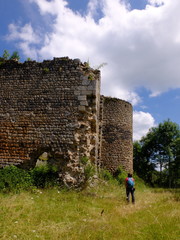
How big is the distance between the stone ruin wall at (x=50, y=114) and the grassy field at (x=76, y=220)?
1585 mm

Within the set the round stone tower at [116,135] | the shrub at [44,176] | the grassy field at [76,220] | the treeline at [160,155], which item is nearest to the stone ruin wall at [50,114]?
the shrub at [44,176]

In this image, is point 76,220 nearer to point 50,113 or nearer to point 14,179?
point 14,179

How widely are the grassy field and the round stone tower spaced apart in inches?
368

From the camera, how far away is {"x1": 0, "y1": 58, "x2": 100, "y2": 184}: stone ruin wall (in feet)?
26.6

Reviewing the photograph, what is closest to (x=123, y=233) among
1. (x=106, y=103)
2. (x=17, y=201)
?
(x=17, y=201)

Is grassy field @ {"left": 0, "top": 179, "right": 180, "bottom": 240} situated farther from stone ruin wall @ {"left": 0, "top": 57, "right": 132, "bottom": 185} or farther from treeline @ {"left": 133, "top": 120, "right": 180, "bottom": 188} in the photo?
treeline @ {"left": 133, "top": 120, "right": 180, "bottom": 188}

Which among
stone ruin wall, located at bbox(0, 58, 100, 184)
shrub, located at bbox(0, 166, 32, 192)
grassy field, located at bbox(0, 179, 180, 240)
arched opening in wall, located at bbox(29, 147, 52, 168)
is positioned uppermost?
stone ruin wall, located at bbox(0, 58, 100, 184)

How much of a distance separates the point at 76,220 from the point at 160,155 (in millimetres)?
23960

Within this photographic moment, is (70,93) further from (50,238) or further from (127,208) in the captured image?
(50,238)

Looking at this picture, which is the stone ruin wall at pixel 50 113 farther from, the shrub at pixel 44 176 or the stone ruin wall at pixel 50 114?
the shrub at pixel 44 176

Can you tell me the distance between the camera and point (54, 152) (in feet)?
26.5

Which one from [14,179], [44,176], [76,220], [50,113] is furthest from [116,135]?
[76,220]

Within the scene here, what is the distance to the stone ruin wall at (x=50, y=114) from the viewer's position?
809cm

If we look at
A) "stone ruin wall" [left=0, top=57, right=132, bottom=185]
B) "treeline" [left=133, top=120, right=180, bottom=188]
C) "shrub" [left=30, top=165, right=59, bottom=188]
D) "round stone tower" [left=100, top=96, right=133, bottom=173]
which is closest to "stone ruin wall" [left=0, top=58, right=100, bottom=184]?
"stone ruin wall" [left=0, top=57, right=132, bottom=185]
